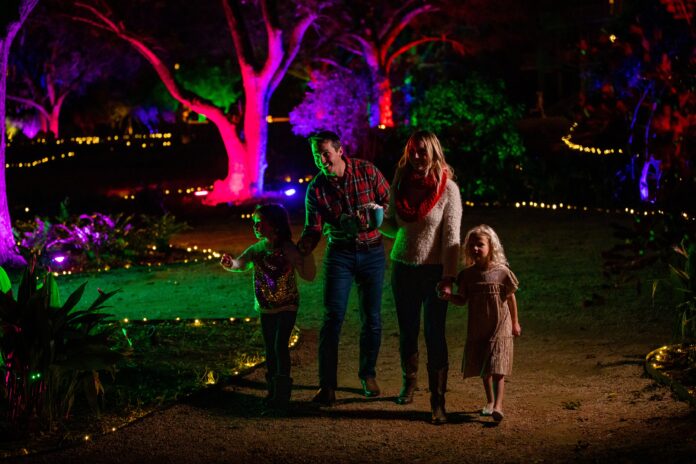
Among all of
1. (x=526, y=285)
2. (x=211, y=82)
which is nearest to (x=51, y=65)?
(x=211, y=82)

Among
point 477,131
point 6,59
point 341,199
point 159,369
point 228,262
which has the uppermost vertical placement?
point 6,59

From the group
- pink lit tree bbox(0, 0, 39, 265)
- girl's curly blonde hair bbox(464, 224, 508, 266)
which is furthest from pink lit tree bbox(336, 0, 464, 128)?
girl's curly blonde hair bbox(464, 224, 508, 266)

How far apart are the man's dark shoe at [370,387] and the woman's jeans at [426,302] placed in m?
0.58

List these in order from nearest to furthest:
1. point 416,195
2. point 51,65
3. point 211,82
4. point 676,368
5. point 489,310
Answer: point 489,310, point 416,195, point 676,368, point 51,65, point 211,82

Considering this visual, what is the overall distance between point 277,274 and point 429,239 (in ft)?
3.50

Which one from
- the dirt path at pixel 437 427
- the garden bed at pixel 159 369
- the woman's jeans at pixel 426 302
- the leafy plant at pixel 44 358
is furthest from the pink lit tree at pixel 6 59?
the woman's jeans at pixel 426 302

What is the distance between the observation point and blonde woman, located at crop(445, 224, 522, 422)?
611 cm

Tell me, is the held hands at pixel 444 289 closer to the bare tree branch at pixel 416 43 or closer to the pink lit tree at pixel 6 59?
the pink lit tree at pixel 6 59

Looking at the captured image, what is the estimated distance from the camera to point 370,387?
681cm

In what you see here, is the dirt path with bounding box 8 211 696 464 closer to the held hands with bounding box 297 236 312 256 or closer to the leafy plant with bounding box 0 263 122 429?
the leafy plant with bounding box 0 263 122 429

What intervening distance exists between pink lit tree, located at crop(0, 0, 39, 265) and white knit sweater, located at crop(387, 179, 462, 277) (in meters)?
9.09

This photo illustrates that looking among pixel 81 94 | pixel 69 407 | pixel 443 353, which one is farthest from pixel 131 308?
pixel 81 94

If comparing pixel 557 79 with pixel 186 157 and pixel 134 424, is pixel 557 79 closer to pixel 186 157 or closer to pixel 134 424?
pixel 186 157

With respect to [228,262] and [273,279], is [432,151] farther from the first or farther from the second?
[228,262]
